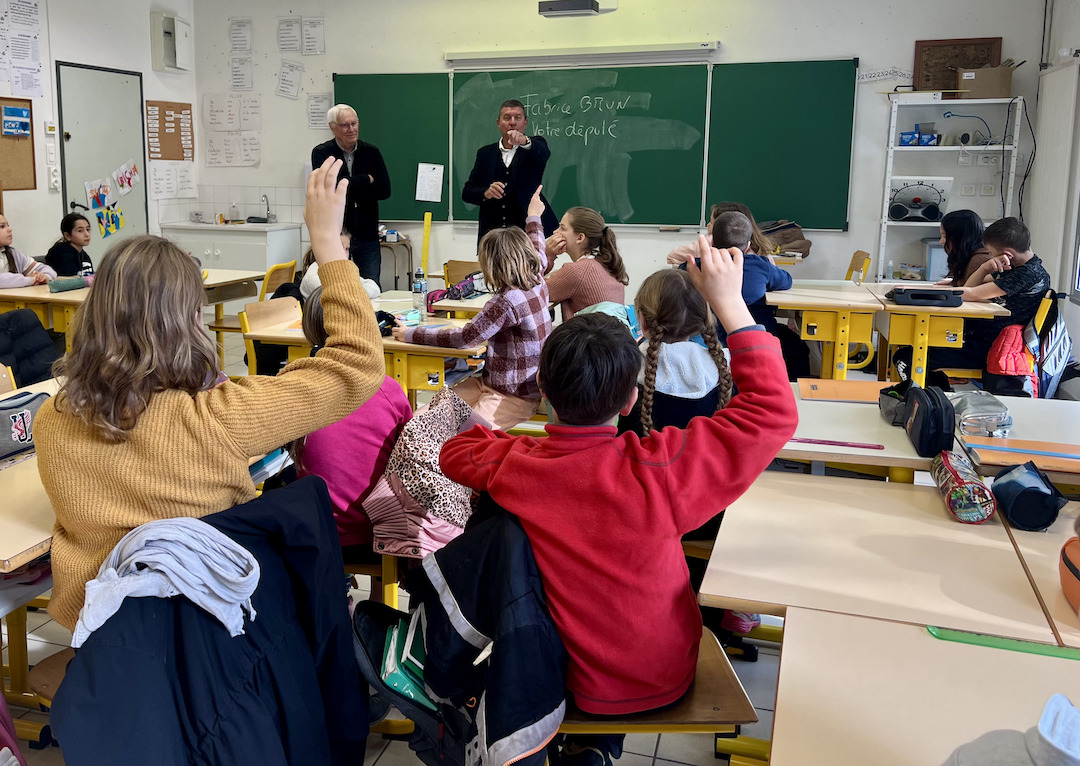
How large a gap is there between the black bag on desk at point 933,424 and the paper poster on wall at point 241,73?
7226 mm

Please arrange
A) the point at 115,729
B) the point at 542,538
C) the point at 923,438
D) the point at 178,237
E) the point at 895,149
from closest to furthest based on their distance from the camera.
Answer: the point at 115,729 < the point at 542,538 < the point at 923,438 < the point at 895,149 < the point at 178,237

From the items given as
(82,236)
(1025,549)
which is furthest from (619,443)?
(82,236)

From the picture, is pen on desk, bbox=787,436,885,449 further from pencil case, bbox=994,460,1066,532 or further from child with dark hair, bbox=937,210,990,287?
child with dark hair, bbox=937,210,990,287

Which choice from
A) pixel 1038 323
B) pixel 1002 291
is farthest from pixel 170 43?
pixel 1038 323

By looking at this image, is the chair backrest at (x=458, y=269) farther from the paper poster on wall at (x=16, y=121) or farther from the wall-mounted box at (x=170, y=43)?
the wall-mounted box at (x=170, y=43)

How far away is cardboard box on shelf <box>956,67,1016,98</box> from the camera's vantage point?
20.3ft

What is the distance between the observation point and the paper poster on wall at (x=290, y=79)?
25.8 feet

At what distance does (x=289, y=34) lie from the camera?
308 inches

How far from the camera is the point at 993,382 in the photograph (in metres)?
4.14

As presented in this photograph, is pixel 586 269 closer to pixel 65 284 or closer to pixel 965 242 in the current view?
pixel 965 242

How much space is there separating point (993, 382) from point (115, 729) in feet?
12.9

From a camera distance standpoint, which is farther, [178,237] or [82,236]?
[178,237]

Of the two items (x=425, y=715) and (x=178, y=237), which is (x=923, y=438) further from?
(x=178, y=237)

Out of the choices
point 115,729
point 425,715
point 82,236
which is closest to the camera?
point 115,729
